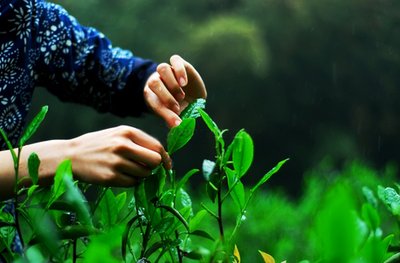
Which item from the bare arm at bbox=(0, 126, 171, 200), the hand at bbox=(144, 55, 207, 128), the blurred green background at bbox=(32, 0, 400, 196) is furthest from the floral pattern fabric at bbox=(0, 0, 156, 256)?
the blurred green background at bbox=(32, 0, 400, 196)

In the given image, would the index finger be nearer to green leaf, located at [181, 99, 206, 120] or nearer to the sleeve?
green leaf, located at [181, 99, 206, 120]

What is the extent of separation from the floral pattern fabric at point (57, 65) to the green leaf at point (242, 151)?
0.78 metres

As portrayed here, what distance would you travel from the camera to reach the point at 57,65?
4.77 ft

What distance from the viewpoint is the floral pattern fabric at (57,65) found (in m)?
1.29

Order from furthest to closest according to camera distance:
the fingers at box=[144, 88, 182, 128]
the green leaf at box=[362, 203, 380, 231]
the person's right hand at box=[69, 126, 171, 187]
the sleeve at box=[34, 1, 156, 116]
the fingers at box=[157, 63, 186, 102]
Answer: the sleeve at box=[34, 1, 156, 116] → the fingers at box=[157, 63, 186, 102] → the fingers at box=[144, 88, 182, 128] → the person's right hand at box=[69, 126, 171, 187] → the green leaf at box=[362, 203, 380, 231]

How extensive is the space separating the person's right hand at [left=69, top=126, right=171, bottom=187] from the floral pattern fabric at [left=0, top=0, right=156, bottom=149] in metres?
0.62

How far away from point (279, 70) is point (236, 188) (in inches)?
208

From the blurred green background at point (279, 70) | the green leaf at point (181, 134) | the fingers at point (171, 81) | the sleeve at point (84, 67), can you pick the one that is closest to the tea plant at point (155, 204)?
the green leaf at point (181, 134)

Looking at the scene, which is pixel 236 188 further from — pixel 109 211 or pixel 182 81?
pixel 182 81

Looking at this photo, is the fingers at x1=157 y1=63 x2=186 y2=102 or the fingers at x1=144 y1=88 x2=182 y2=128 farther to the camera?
the fingers at x1=157 y1=63 x2=186 y2=102

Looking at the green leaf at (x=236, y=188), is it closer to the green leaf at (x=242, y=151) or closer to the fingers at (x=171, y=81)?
the green leaf at (x=242, y=151)

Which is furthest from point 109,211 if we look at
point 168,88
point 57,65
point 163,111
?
point 57,65

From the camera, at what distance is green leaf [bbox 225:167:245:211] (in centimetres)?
58

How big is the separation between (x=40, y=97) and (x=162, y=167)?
4543 millimetres
